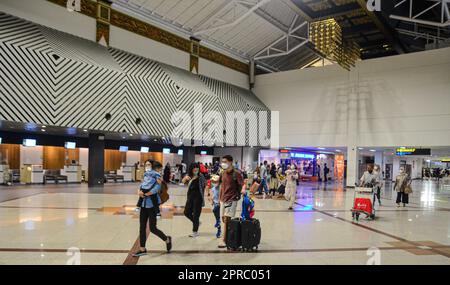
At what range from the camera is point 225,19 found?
2138 centimetres

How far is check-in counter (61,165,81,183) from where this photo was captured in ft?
70.0

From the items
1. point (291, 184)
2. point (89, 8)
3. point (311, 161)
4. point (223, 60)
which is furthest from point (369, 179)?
point (311, 161)

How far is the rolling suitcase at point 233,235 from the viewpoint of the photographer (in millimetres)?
6004

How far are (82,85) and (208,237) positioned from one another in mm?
11152

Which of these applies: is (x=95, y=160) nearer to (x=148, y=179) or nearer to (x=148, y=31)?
(x=148, y=31)

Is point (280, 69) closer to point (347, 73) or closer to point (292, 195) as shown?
point (347, 73)

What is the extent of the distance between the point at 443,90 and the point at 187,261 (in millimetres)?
21091

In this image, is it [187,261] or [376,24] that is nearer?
[187,261]

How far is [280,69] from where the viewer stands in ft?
103

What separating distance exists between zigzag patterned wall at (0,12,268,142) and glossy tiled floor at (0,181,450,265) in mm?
4697

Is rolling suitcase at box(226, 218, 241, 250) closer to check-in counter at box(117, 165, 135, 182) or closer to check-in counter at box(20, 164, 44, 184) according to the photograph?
check-in counter at box(20, 164, 44, 184)

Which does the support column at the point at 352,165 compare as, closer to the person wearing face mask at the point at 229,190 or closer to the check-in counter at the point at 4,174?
the person wearing face mask at the point at 229,190

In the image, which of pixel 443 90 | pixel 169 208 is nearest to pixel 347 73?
pixel 443 90
